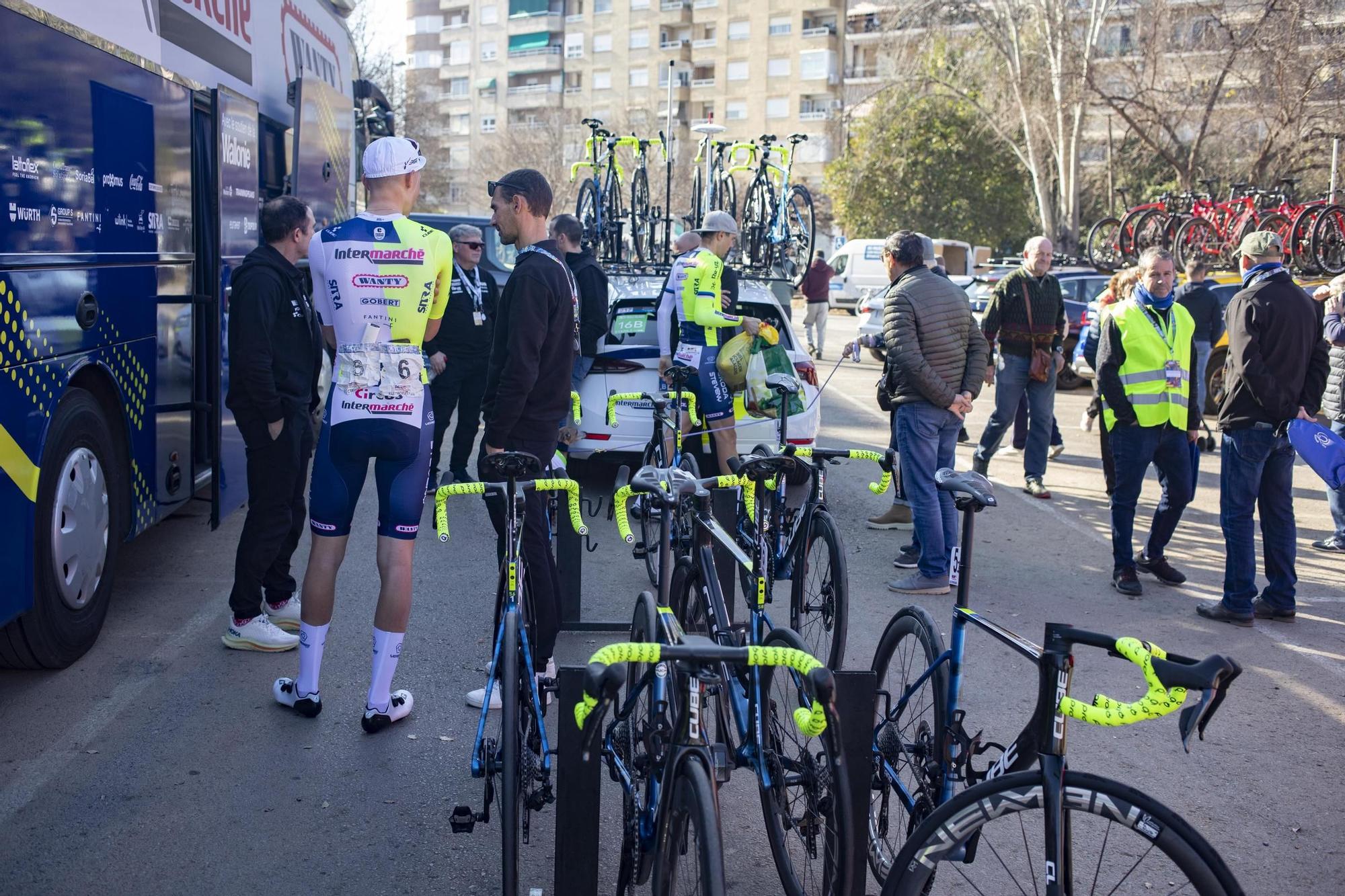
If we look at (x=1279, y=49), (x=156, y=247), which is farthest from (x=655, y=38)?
(x=156, y=247)

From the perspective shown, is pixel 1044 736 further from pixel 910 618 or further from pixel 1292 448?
pixel 1292 448

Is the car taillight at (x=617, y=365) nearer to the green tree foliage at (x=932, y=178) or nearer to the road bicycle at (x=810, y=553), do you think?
the road bicycle at (x=810, y=553)

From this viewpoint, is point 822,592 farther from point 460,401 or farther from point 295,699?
point 460,401

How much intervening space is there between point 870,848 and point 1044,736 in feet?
4.10

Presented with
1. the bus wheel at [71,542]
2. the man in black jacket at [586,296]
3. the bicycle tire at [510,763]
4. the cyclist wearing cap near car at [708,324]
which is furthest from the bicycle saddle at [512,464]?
the man in black jacket at [586,296]

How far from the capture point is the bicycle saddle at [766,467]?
4.50m

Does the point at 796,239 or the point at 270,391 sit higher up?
the point at 796,239

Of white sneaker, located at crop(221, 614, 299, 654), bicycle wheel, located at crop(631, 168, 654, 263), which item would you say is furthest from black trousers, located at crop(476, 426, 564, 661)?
bicycle wheel, located at crop(631, 168, 654, 263)

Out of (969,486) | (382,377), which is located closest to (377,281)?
(382,377)

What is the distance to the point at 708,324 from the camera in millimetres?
8250

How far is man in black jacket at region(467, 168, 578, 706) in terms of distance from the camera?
16.1 feet

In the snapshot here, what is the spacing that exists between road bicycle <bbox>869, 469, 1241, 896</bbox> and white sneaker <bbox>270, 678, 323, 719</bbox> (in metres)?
2.29

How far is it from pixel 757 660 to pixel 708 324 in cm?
566

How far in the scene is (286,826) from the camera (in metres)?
4.13
